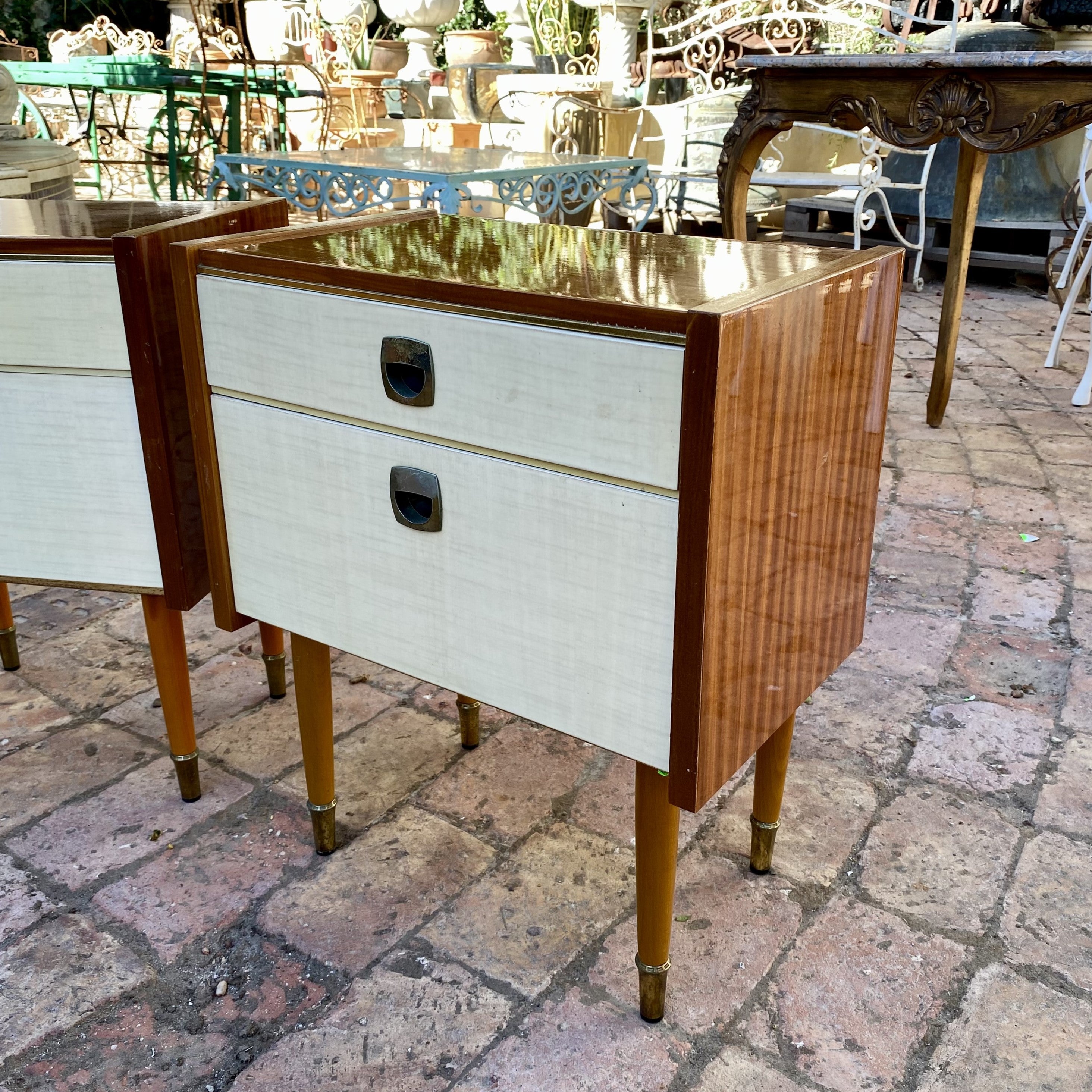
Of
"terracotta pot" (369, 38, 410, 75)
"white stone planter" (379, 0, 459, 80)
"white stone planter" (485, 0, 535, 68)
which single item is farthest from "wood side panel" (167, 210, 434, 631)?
"terracotta pot" (369, 38, 410, 75)

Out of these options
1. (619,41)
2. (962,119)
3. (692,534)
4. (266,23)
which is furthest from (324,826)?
(266,23)

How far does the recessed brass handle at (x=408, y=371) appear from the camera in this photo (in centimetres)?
117

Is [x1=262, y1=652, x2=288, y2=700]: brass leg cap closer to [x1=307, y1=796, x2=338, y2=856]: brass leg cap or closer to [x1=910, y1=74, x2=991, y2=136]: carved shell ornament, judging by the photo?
[x1=307, y1=796, x2=338, y2=856]: brass leg cap

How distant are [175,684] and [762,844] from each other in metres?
0.96

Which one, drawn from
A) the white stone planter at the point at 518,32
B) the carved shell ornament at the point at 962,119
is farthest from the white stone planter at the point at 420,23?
the carved shell ornament at the point at 962,119

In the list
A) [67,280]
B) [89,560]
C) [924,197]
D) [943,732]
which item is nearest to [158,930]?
[89,560]

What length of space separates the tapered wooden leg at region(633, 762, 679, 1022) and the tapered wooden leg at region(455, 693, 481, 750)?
0.64 metres

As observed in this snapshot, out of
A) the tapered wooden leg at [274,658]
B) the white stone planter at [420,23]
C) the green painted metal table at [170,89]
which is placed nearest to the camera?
the tapered wooden leg at [274,658]

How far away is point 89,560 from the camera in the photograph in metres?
1.62

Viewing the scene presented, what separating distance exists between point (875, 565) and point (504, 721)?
1.11 meters

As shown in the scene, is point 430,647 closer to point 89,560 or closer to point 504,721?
point 89,560

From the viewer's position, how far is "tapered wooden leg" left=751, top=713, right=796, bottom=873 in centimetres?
154

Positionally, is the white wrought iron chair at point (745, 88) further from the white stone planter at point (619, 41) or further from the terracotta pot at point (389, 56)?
the terracotta pot at point (389, 56)

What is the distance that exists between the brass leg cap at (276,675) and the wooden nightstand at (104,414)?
348 mm
